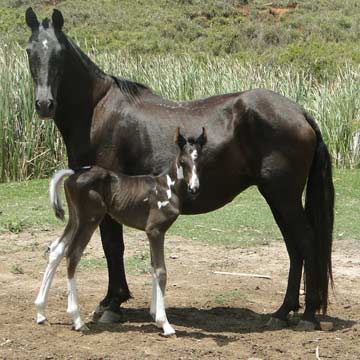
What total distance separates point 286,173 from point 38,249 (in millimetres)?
3754

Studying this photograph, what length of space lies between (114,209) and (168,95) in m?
9.85

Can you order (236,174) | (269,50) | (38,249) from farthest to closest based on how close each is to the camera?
(269,50) < (38,249) < (236,174)

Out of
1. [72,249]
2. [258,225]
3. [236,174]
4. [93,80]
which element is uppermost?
[93,80]

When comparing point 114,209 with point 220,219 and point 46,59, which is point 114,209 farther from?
point 220,219

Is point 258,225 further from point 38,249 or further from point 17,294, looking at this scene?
point 17,294

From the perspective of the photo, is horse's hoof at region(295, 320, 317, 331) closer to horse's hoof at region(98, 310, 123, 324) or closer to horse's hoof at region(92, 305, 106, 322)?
horse's hoof at region(98, 310, 123, 324)

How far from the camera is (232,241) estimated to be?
945cm

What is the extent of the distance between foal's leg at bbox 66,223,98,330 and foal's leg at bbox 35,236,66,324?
0.27 feet

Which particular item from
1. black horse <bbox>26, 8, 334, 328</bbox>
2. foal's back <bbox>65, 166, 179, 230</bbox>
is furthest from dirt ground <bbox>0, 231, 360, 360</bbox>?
foal's back <bbox>65, 166, 179, 230</bbox>

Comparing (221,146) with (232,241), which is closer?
(221,146)

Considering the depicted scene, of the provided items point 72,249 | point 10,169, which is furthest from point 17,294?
point 10,169

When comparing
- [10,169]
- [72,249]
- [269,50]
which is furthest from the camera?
[269,50]

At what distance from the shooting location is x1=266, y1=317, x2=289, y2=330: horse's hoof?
251 inches

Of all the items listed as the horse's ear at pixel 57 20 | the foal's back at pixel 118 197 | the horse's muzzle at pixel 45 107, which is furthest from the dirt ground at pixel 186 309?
the horse's ear at pixel 57 20
